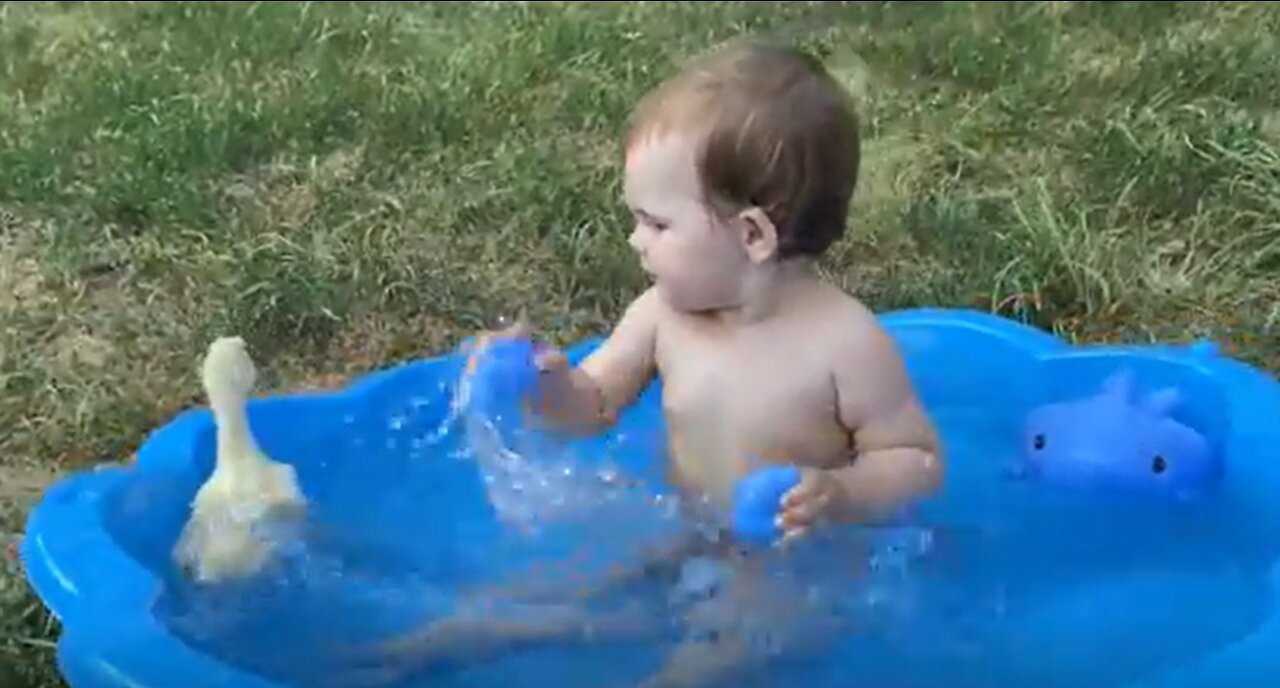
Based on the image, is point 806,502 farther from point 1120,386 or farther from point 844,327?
point 1120,386

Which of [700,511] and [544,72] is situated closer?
[700,511]

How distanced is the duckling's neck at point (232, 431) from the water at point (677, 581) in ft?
0.34

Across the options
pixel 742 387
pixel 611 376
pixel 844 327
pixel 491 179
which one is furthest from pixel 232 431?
pixel 491 179

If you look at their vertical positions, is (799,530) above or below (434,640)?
above

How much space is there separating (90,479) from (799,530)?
76 cm

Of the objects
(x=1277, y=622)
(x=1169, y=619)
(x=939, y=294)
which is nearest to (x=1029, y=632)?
(x=1169, y=619)

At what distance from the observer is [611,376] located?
2.20 m

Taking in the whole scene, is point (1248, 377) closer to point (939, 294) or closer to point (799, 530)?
point (939, 294)

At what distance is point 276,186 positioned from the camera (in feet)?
10.6

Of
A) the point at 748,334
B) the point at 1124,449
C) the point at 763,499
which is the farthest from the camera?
the point at 1124,449

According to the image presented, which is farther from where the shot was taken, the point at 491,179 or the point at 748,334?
the point at 491,179

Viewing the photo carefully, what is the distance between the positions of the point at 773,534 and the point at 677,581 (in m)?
0.25

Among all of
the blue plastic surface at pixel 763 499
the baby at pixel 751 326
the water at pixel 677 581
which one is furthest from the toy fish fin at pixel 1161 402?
the blue plastic surface at pixel 763 499

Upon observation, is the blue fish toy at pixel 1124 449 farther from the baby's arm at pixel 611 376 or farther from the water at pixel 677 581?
the baby's arm at pixel 611 376
